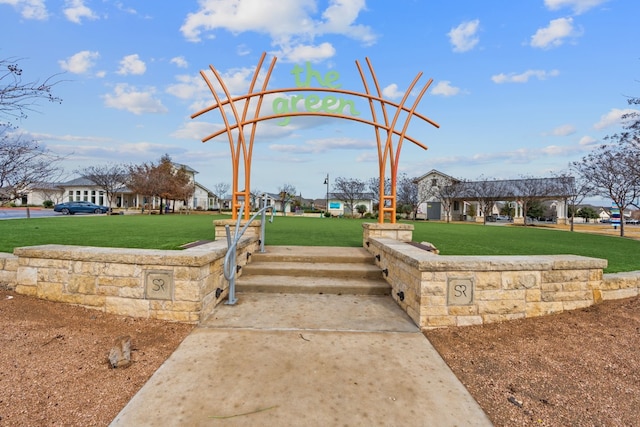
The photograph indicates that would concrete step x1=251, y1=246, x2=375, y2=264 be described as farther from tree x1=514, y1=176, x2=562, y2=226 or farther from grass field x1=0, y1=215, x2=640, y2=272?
tree x1=514, y1=176, x2=562, y2=226

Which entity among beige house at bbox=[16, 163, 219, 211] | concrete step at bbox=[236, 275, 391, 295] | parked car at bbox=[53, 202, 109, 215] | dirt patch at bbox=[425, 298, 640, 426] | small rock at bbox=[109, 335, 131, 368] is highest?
beige house at bbox=[16, 163, 219, 211]

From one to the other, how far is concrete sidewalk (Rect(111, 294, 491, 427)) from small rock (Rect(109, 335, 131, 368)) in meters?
0.33

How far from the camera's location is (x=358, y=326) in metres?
3.48

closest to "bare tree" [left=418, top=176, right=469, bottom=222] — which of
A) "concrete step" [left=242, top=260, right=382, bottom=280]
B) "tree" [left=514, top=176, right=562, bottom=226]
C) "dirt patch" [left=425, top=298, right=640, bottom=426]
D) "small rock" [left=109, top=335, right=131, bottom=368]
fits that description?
"tree" [left=514, top=176, right=562, bottom=226]

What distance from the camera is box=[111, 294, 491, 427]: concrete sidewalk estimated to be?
2.07 meters

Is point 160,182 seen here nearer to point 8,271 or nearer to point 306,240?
point 306,240

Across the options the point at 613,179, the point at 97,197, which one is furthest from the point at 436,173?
the point at 97,197

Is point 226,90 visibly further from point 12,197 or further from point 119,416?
point 119,416

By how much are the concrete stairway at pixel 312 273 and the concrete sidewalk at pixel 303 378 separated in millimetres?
778

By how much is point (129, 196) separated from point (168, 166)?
13.5m

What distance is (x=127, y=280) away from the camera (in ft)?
11.9

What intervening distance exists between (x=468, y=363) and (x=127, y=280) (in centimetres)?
361

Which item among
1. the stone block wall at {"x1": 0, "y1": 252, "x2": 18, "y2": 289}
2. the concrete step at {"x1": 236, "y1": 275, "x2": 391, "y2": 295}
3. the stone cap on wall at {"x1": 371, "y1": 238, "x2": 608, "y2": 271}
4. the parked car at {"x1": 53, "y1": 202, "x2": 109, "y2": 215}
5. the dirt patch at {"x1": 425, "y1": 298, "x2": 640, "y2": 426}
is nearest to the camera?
the dirt patch at {"x1": 425, "y1": 298, "x2": 640, "y2": 426}

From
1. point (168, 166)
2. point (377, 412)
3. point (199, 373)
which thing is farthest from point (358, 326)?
point (168, 166)
